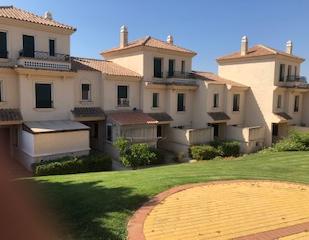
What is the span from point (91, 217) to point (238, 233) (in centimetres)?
432

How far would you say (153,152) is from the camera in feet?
93.4

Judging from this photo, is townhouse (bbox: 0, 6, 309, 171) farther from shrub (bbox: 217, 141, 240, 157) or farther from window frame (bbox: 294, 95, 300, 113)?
shrub (bbox: 217, 141, 240, 157)

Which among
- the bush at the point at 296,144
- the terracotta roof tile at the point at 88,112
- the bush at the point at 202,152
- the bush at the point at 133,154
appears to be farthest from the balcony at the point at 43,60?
the bush at the point at 296,144

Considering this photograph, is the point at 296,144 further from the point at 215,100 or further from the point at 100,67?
the point at 100,67

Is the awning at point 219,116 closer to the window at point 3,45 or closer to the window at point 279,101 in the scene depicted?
→ the window at point 279,101

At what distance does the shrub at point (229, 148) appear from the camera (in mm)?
31627

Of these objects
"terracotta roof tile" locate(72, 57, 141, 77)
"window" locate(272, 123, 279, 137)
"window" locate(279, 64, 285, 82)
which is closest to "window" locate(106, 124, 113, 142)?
"terracotta roof tile" locate(72, 57, 141, 77)

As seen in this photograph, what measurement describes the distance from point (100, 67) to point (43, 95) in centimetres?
752

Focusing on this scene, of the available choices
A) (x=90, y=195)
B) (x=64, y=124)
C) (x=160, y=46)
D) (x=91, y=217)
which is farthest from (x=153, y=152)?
(x=91, y=217)

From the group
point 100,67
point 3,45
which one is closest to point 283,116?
point 100,67

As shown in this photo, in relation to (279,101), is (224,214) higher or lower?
lower

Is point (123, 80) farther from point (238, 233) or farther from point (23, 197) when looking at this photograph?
point (238, 233)

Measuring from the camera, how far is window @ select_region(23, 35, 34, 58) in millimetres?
25016

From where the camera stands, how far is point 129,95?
31938mm
